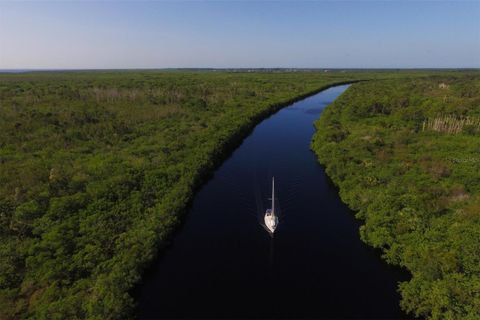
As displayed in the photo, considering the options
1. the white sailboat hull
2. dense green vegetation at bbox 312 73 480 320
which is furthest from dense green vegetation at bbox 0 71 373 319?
dense green vegetation at bbox 312 73 480 320

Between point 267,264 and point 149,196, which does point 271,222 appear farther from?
point 149,196

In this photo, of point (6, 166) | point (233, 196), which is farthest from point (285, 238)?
point (6, 166)

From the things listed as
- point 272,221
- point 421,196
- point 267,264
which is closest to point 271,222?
point 272,221

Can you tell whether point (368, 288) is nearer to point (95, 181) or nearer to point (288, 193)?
point (288, 193)

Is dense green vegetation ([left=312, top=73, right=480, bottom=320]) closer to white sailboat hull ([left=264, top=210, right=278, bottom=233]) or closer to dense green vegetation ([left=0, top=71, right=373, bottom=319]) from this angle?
white sailboat hull ([left=264, top=210, right=278, bottom=233])

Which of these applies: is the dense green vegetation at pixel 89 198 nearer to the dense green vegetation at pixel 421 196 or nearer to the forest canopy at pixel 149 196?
the forest canopy at pixel 149 196

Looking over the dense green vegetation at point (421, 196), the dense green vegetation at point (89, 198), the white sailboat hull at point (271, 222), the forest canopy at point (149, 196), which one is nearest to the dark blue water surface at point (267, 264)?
the white sailboat hull at point (271, 222)

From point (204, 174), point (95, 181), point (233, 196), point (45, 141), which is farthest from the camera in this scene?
point (45, 141)
